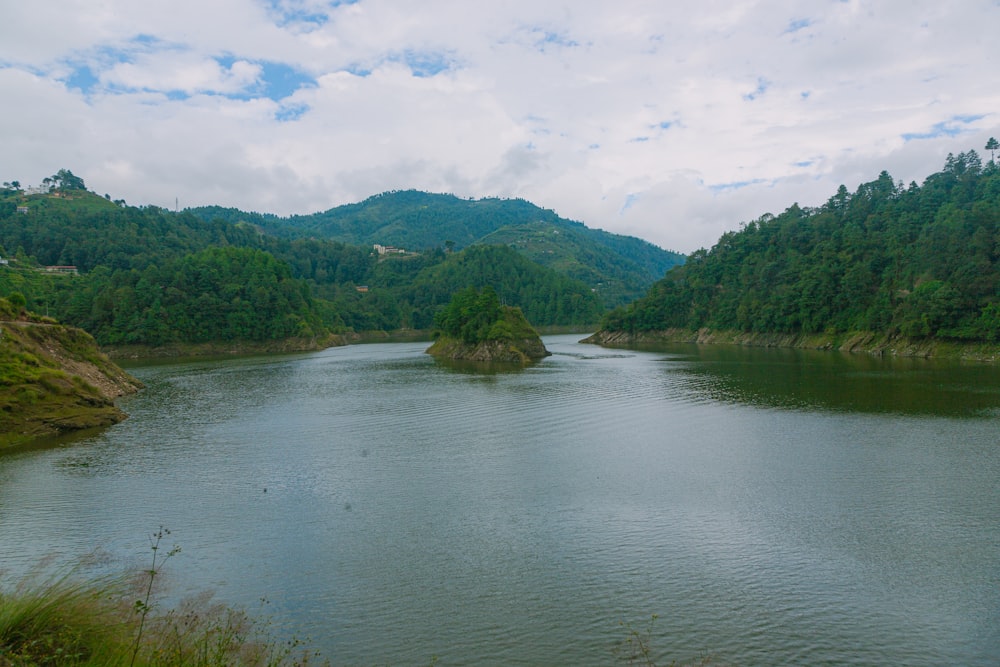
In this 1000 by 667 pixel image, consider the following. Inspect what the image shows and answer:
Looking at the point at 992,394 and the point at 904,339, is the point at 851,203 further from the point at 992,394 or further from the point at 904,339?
the point at 992,394

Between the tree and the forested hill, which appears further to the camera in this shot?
the tree

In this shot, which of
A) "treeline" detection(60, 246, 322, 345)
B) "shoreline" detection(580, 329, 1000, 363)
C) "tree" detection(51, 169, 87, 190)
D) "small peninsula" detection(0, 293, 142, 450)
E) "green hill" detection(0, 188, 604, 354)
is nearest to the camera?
"small peninsula" detection(0, 293, 142, 450)

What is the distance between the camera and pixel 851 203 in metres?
116

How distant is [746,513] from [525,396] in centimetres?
2783

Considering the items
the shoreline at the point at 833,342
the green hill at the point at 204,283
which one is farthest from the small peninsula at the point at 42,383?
the shoreline at the point at 833,342

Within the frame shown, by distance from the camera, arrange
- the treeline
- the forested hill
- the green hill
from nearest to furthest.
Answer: the forested hill < the treeline < the green hill

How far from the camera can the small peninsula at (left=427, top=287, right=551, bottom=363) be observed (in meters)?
82.4

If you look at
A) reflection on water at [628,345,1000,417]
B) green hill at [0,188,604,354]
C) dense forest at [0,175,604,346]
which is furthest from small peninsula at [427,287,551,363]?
dense forest at [0,175,604,346]

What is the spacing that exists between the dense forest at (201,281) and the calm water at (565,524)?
238ft

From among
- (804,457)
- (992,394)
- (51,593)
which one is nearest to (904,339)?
(992,394)

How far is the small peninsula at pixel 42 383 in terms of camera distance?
97.2ft

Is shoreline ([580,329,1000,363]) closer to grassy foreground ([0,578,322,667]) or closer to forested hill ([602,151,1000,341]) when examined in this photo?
forested hill ([602,151,1000,341])

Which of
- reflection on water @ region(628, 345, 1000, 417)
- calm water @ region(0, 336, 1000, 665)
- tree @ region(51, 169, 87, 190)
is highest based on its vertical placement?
tree @ region(51, 169, 87, 190)

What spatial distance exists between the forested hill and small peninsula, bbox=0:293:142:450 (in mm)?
72304
